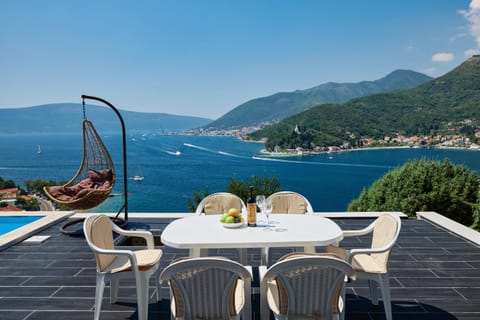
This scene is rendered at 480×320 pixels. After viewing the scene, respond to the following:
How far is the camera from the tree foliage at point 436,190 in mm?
5871

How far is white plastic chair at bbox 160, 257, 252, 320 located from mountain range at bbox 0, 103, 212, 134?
369ft

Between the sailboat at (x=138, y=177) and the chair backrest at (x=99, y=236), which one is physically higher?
the chair backrest at (x=99, y=236)

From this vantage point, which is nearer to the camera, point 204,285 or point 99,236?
point 204,285

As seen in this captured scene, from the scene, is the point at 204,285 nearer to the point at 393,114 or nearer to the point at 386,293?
the point at 386,293

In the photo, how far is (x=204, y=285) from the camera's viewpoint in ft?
5.05

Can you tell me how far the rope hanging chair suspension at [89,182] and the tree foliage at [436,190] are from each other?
493 cm

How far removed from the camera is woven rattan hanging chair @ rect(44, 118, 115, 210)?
4336 mm

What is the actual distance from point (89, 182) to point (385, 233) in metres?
4.05

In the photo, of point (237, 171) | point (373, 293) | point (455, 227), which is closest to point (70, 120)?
point (237, 171)

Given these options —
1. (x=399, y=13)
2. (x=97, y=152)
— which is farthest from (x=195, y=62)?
(x=97, y=152)

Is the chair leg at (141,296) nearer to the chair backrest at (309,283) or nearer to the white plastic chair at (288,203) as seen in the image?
the chair backrest at (309,283)

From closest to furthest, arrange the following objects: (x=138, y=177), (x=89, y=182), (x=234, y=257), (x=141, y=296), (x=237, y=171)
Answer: (x=141, y=296)
(x=234, y=257)
(x=89, y=182)
(x=237, y=171)
(x=138, y=177)

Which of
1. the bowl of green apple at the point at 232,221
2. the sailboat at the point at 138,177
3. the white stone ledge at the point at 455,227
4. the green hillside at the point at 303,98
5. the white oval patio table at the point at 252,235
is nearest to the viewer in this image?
the white oval patio table at the point at 252,235

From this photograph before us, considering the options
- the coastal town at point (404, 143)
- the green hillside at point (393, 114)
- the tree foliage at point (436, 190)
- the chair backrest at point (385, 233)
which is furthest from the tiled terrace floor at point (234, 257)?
the green hillside at point (393, 114)
